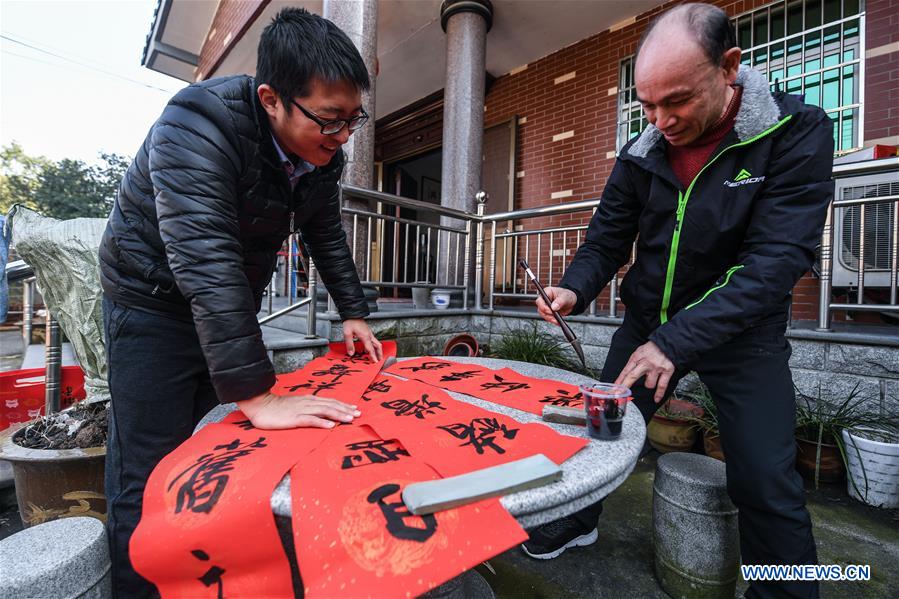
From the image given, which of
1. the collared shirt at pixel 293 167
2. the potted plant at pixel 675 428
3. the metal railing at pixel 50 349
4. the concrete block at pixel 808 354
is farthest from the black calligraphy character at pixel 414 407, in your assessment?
the concrete block at pixel 808 354

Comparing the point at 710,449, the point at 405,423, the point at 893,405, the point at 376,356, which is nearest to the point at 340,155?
the point at 376,356

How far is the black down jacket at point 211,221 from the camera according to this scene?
1.01m

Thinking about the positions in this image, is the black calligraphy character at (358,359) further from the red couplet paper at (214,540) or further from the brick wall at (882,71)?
the brick wall at (882,71)

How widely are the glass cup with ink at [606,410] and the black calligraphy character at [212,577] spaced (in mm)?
856

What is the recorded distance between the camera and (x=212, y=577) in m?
0.74

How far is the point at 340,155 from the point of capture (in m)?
1.56

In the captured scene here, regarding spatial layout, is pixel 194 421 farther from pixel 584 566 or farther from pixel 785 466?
pixel 785 466

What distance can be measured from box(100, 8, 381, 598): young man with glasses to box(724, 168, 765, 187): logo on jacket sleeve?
1.21m

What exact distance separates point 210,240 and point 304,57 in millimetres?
527

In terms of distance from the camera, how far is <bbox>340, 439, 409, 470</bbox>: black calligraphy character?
0.86 metres

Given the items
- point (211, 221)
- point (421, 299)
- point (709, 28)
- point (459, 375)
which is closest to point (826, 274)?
point (709, 28)

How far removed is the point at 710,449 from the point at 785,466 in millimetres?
1788

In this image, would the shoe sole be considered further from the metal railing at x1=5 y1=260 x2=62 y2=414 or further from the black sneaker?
the metal railing at x1=5 y1=260 x2=62 y2=414

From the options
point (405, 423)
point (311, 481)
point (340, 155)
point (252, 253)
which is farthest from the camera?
point (340, 155)
